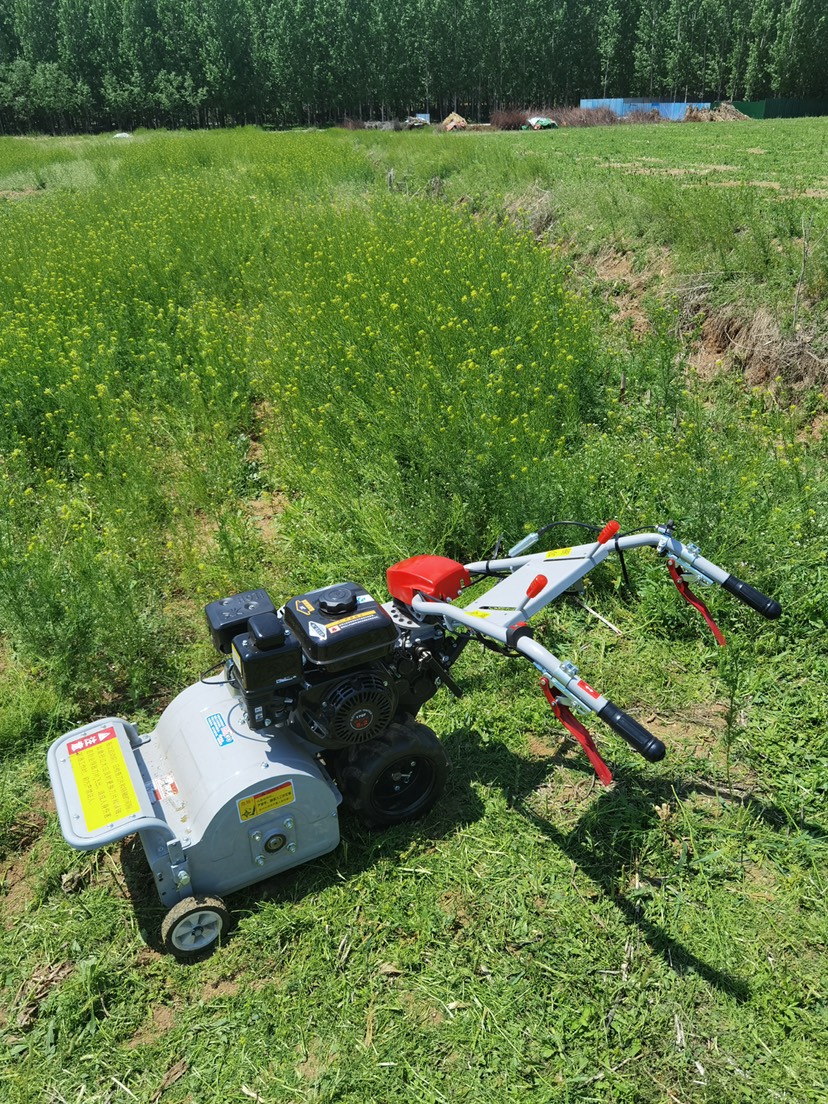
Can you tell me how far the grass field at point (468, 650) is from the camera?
278cm

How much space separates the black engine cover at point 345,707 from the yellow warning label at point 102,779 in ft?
2.35

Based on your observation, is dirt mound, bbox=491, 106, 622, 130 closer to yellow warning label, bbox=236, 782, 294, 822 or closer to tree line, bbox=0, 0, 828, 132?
tree line, bbox=0, 0, 828, 132

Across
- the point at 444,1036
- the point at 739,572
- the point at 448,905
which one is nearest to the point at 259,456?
the point at 739,572

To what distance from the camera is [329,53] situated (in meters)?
57.0

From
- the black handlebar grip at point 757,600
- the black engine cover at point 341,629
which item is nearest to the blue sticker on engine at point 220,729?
the black engine cover at point 341,629

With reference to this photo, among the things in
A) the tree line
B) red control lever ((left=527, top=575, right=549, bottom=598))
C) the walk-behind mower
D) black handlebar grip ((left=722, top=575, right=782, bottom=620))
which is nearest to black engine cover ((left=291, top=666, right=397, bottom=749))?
the walk-behind mower

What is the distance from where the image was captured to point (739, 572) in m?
4.71

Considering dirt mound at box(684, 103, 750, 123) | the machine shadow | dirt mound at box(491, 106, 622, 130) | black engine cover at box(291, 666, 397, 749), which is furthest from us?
dirt mound at box(684, 103, 750, 123)

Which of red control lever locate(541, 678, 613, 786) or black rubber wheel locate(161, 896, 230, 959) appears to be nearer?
red control lever locate(541, 678, 613, 786)

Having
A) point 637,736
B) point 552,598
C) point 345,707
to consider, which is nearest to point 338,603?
point 345,707

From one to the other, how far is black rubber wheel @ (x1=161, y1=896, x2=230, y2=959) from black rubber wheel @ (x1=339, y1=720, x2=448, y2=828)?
2.29ft

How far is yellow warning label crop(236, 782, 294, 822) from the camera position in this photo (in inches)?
119

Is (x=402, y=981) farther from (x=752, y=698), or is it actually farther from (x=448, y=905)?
(x=752, y=698)

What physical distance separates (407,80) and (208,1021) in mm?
66023
